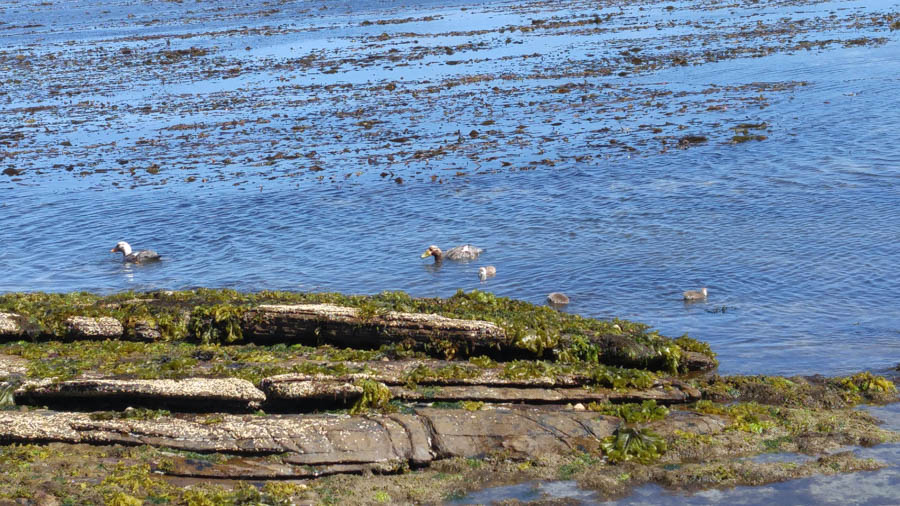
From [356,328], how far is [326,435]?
2.77 meters

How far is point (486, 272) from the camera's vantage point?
20078 mm

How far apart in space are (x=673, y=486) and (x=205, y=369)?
6.48 metres

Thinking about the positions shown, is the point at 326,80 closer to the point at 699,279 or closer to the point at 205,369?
the point at 699,279

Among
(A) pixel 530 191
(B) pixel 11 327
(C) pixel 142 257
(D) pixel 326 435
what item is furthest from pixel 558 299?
(C) pixel 142 257

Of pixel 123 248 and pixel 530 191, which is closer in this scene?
pixel 123 248

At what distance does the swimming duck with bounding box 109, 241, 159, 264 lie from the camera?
22984mm

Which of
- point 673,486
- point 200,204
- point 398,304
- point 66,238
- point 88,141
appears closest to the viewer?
point 673,486

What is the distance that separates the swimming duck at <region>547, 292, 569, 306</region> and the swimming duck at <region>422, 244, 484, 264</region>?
3.45 m

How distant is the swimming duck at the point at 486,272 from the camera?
65.5 feet

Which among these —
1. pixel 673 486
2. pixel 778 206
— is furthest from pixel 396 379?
pixel 778 206

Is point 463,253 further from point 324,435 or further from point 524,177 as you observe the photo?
point 324,435

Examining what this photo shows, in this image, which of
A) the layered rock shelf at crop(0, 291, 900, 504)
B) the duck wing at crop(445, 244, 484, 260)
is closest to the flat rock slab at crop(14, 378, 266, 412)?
the layered rock shelf at crop(0, 291, 900, 504)

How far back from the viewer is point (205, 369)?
12867 mm

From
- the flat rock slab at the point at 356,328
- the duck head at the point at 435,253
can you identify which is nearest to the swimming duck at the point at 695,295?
the flat rock slab at the point at 356,328
